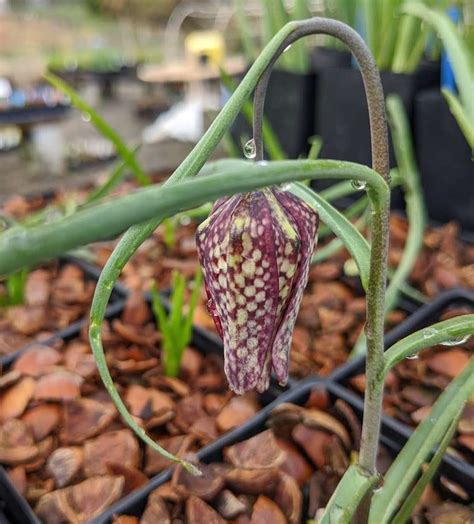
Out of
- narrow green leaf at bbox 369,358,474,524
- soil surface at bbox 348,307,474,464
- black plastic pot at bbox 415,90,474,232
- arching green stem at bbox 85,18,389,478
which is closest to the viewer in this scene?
arching green stem at bbox 85,18,389,478

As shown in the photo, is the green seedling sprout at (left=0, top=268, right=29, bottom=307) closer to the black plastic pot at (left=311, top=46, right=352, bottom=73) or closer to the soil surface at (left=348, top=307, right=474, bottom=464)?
the soil surface at (left=348, top=307, right=474, bottom=464)

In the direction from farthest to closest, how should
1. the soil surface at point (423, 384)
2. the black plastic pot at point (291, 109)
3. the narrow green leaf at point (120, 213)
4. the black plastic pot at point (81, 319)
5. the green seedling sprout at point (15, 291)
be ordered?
Result: 1. the black plastic pot at point (291, 109)
2. the green seedling sprout at point (15, 291)
3. the black plastic pot at point (81, 319)
4. the soil surface at point (423, 384)
5. the narrow green leaf at point (120, 213)

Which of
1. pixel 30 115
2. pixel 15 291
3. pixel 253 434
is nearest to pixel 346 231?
pixel 253 434

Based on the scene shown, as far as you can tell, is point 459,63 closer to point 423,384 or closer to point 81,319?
point 423,384

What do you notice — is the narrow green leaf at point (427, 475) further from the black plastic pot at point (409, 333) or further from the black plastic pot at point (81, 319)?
the black plastic pot at point (81, 319)

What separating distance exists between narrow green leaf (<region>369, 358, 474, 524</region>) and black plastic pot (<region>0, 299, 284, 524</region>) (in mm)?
193

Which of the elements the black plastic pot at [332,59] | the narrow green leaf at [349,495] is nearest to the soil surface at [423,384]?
the narrow green leaf at [349,495]

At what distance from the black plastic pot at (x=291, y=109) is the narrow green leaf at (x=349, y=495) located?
103cm

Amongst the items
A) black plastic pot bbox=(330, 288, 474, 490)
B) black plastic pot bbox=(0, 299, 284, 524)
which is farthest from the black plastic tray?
black plastic pot bbox=(330, 288, 474, 490)

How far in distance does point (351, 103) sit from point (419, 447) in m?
0.94

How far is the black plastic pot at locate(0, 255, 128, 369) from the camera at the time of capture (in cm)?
84

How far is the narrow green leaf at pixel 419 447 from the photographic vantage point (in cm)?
49

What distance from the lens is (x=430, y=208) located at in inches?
51.1

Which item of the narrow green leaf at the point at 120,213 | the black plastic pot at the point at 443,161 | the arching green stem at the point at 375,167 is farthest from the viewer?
the black plastic pot at the point at 443,161
